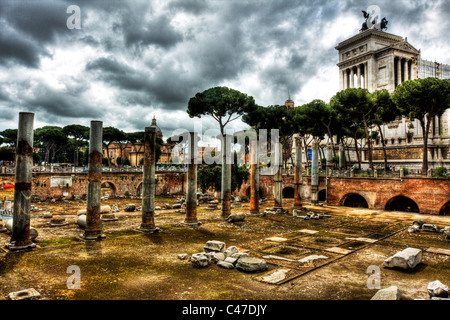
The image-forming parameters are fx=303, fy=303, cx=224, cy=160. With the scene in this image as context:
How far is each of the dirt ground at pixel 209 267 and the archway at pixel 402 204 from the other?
1278cm

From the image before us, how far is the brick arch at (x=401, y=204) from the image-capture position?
26250mm

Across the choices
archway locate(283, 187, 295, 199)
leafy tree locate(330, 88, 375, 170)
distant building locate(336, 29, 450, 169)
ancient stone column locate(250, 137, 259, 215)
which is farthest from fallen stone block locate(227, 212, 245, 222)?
distant building locate(336, 29, 450, 169)

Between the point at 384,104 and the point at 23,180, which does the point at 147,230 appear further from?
the point at 384,104

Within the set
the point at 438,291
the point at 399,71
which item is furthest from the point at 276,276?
the point at 399,71

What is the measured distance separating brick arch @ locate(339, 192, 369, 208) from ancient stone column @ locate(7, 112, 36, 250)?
2667cm

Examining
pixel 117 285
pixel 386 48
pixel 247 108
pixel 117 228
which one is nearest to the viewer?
pixel 117 285

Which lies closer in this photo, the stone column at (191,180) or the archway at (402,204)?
the stone column at (191,180)

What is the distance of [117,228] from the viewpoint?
14.4 m

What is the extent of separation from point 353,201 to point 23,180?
93.6ft

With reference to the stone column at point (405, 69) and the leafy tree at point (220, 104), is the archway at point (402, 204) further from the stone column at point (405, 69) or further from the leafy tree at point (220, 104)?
the stone column at point (405, 69)

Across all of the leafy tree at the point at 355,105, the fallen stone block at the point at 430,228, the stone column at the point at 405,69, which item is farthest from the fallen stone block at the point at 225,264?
the stone column at the point at 405,69
